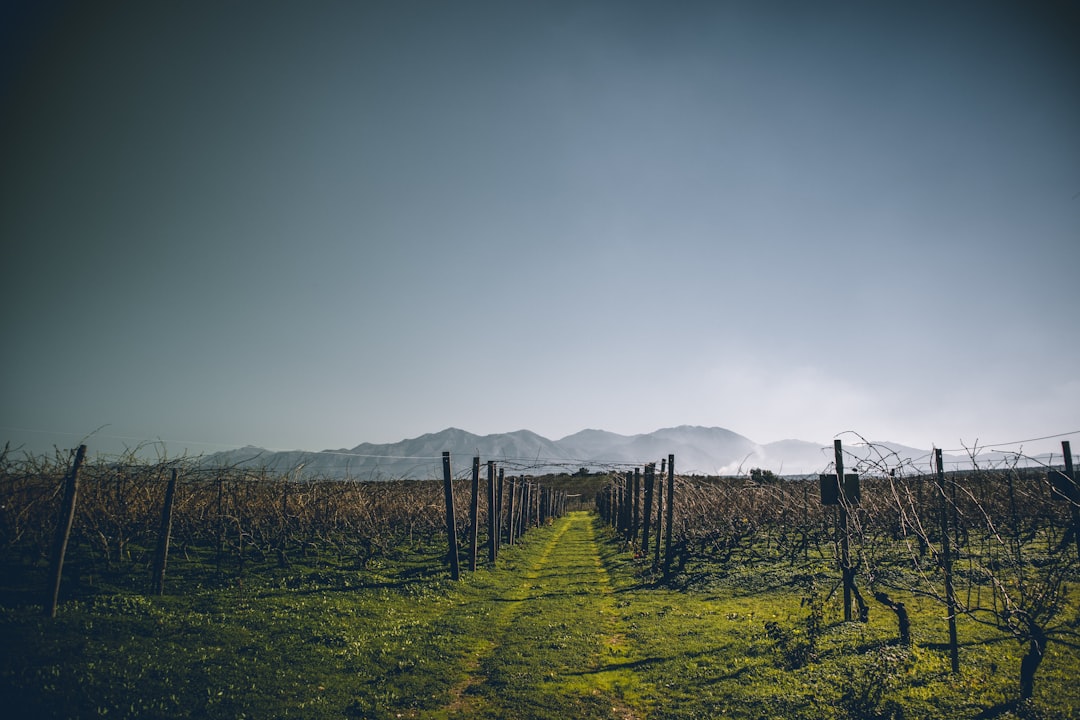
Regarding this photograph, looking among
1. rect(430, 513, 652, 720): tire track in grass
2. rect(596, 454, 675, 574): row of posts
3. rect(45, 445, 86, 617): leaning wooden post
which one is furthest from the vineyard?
rect(430, 513, 652, 720): tire track in grass

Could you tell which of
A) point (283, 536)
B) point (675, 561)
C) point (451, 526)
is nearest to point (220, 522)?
point (283, 536)

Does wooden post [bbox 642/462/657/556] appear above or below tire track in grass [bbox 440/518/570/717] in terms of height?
above

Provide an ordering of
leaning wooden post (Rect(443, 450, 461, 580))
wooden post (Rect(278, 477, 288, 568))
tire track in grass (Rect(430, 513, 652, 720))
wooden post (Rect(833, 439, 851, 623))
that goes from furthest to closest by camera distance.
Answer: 1. wooden post (Rect(278, 477, 288, 568))
2. leaning wooden post (Rect(443, 450, 461, 580))
3. wooden post (Rect(833, 439, 851, 623))
4. tire track in grass (Rect(430, 513, 652, 720))

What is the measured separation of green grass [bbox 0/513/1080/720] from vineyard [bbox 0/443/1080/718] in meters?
0.09

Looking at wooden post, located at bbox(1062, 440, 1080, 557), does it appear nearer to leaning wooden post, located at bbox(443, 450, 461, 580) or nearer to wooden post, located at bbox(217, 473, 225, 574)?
leaning wooden post, located at bbox(443, 450, 461, 580)

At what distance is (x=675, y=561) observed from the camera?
62.4 feet

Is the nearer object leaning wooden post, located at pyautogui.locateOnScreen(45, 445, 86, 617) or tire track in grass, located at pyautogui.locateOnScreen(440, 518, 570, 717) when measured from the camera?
tire track in grass, located at pyautogui.locateOnScreen(440, 518, 570, 717)

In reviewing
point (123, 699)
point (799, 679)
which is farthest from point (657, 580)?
point (123, 699)

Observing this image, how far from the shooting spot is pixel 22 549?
13.1 m

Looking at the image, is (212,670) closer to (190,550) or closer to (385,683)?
(385,683)

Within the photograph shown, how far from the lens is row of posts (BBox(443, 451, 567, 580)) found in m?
15.7

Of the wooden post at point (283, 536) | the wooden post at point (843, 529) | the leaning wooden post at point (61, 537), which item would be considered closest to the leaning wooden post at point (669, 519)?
the wooden post at point (843, 529)

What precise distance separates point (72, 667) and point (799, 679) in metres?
10.8

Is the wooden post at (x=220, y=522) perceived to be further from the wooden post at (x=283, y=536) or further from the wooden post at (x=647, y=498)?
the wooden post at (x=647, y=498)
